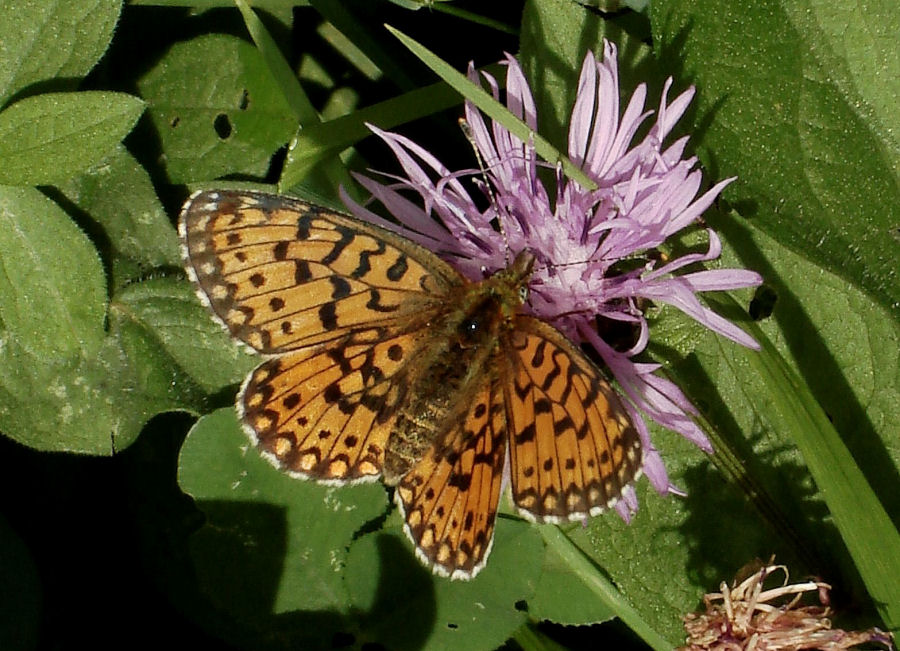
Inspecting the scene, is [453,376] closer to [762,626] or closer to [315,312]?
[315,312]

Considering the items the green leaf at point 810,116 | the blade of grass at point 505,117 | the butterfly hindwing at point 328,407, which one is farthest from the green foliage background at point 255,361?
the butterfly hindwing at point 328,407

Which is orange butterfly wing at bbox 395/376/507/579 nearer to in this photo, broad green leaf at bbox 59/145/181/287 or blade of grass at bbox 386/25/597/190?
blade of grass at bbox 386/25/597/190

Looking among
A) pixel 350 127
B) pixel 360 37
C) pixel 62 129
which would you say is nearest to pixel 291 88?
pixel 350 127

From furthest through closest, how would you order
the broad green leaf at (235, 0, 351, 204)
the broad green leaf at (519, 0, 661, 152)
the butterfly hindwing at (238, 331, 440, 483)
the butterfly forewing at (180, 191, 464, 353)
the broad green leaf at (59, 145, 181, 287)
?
the broad green leaf at (59, 145, 181, 287) < the broad green leaf at (235, 0, 351, 204) < the broad green leaf at (519, 0, 661, 152) < the butterfly hindwing at (238, 331, 440, 483) < the butterfly forewing at (180, 191, 464, 353)

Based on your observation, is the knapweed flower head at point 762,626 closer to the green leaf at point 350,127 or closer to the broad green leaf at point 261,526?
the broad green leaf at point 261,526

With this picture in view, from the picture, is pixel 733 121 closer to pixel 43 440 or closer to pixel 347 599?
pixel 347 599

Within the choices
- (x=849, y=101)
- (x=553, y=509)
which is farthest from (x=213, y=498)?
(x=849, y=101)

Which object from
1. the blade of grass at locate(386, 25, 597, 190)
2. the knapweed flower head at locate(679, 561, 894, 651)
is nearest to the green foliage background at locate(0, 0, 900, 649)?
the knapweed flower head at locate(679, 561, 894, 651)
